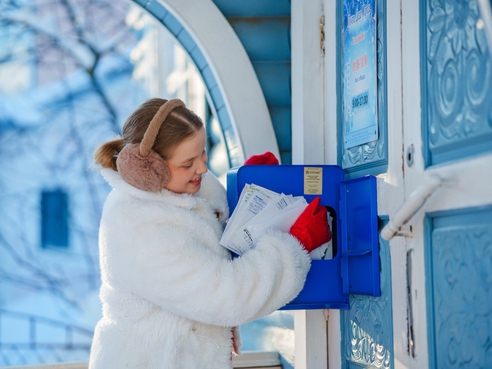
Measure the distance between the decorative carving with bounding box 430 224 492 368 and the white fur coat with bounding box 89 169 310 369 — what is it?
41cm

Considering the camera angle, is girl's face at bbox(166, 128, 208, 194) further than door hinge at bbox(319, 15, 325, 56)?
No

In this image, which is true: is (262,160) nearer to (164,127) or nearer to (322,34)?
(164,127)

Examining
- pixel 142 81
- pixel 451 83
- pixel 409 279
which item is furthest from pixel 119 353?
pixel 142 81

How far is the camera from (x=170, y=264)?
67.2 inches

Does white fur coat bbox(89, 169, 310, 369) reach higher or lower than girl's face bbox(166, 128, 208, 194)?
lower

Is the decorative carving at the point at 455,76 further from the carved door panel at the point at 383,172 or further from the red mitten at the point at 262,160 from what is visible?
the red mitten at the point at 262,160

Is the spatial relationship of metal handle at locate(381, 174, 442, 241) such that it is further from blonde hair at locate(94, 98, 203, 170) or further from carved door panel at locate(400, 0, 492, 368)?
blonde hair at locate(94, 98, 203, 170)

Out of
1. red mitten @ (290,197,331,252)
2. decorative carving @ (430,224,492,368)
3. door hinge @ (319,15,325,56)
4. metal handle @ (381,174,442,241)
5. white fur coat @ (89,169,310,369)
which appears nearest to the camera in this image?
decorative carving @ (430,224,492,368)

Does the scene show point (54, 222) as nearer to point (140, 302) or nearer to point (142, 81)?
point (142, 81)

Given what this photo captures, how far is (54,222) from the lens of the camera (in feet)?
12.9

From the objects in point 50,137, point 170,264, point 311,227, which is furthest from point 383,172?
point 50,137

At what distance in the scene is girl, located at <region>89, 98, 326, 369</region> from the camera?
171cm

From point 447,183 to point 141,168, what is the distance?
2.43 feet

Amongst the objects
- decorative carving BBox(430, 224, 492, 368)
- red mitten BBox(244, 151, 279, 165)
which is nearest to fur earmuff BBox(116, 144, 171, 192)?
red mitten BBox(244, 151, 279, 165)
